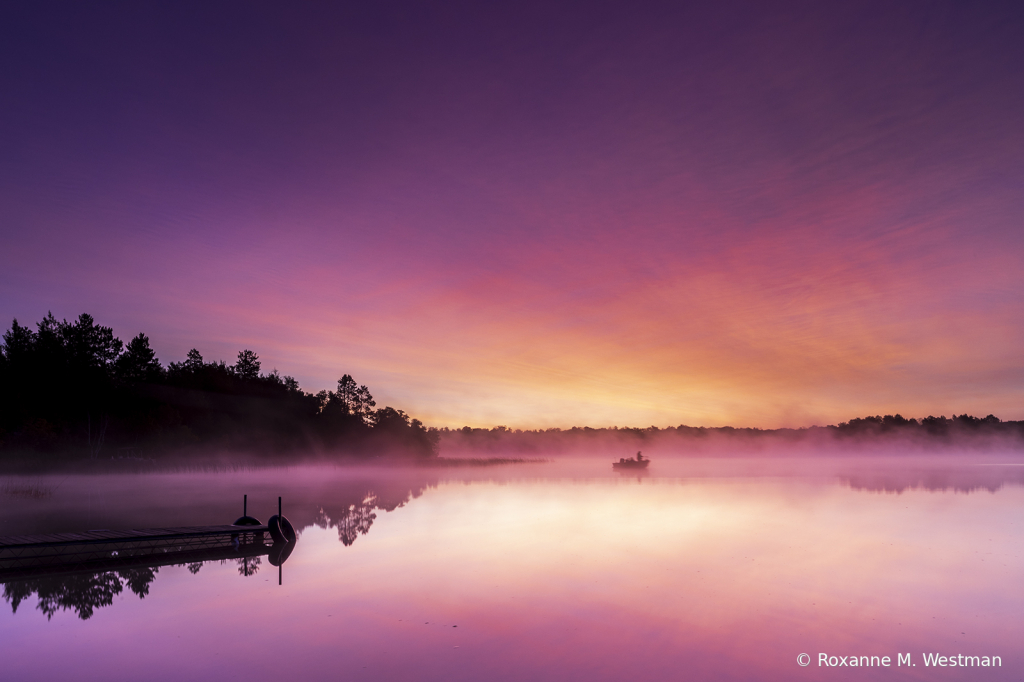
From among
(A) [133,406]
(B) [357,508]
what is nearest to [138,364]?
(A) [133,406]

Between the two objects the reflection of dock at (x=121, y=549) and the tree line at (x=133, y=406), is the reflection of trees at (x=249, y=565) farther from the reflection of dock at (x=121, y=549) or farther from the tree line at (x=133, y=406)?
the tree line at (x=133, y=406)

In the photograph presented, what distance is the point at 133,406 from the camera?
73312 mm

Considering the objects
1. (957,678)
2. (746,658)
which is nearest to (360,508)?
(746,658)

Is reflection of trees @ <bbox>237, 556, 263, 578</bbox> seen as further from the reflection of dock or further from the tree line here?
the tree line

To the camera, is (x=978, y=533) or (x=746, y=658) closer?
(x=746, y=658)

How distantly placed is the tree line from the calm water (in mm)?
46775

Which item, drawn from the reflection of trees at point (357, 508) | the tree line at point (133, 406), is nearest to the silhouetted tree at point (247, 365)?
the tree line at point (133, 406)

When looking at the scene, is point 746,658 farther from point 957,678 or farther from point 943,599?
point 943,599

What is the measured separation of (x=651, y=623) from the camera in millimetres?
11070

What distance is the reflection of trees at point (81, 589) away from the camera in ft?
40.6

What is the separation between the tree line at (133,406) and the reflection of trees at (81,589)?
5300 centimetres

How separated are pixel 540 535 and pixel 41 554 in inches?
618

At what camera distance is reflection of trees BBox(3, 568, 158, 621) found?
12367 millimetres

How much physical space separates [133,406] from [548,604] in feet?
256
